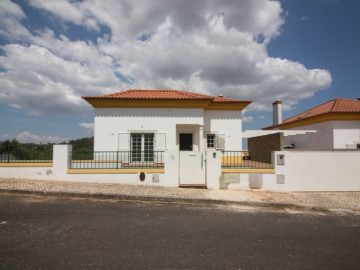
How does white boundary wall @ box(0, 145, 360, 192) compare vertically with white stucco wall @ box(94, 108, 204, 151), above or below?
below

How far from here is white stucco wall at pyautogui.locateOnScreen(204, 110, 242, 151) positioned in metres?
16.7

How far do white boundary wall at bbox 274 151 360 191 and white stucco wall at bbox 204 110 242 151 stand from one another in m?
5.45

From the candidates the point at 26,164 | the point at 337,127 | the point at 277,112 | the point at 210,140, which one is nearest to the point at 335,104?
the point at 337,127

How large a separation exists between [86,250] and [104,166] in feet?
24.2

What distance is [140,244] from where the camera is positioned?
16.4 feet

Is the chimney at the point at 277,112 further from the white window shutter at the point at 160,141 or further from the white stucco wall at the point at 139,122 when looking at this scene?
the white window shutter at the point at 160,141

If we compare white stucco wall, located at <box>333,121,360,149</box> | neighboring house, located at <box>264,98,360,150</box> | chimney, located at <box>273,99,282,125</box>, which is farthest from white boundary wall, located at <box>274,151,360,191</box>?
chimney, located at <box>273,99,282,125</box>

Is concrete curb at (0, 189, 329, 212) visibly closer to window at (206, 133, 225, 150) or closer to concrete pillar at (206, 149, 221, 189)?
concrete pillar at (206, 149, 221, 189)

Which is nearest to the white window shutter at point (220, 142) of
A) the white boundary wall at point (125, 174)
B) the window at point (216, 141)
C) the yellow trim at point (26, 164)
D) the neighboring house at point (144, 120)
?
the window at point (216, 141)

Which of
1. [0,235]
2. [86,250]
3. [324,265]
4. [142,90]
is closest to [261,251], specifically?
[324,265]

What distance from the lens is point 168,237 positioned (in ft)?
17.8

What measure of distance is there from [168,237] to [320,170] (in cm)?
895

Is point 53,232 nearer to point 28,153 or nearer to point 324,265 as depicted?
point 324,265

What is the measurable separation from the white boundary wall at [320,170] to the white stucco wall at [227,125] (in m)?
5.45
